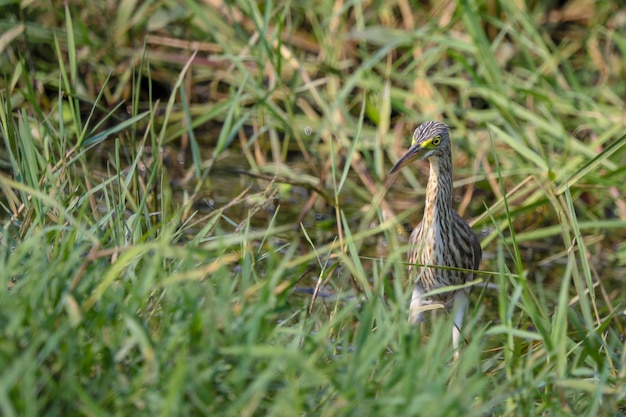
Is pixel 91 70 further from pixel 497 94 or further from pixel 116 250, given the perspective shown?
pixel 116 250

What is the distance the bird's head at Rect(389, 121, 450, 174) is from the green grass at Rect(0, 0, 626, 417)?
0.40m

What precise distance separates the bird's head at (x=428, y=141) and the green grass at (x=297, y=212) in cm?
40

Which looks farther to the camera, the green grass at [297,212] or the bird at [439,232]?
the bird at [439,232]

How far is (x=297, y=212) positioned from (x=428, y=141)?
191 centimetres

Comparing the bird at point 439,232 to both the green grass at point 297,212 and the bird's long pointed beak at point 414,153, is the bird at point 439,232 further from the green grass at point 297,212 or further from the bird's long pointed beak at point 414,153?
the green grass at point 297,212

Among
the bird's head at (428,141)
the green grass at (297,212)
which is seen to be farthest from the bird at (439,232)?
the green grass at (297,212)

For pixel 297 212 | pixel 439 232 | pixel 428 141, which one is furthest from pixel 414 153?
pixel 297 212

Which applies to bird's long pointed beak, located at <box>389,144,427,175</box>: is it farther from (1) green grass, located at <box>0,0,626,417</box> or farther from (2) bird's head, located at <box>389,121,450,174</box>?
(1) green grass, located at <box>0,0,626,417</box>

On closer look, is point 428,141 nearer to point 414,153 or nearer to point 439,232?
point 414,153

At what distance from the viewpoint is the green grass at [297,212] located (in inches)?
119

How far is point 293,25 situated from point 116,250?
17.5 ft

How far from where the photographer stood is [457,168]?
7.62 metres

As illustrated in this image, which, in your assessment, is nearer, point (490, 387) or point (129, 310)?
point (129, 310)

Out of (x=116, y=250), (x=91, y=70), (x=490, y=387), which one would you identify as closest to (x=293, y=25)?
(x=91, y=70)
